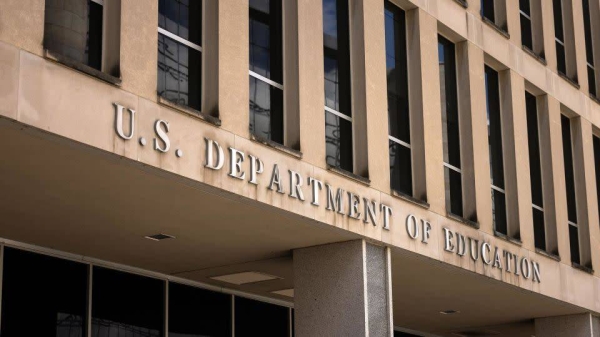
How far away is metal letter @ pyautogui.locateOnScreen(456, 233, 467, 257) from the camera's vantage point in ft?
70.0

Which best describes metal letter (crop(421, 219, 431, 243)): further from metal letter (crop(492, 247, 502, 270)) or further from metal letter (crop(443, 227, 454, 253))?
metal letter (crop(492, 247, 502, 270))

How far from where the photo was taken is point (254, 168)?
16.7m

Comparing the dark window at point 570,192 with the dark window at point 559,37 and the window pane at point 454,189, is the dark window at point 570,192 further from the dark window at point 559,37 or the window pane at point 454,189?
the window pane at point 454,189

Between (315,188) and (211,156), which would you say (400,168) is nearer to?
(315,188)

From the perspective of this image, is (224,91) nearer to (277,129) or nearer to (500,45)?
(277,129)

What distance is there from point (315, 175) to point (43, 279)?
4494 mm

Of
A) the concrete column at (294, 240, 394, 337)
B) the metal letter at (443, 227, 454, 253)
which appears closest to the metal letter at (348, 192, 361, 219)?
the concrete column at (294, 240, 394, 337)

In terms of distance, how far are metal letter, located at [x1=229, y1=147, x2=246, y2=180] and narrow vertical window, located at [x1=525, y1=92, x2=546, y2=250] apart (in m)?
10.3

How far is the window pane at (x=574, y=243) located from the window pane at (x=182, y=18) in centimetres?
1262

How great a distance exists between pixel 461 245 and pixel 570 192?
6.50 m

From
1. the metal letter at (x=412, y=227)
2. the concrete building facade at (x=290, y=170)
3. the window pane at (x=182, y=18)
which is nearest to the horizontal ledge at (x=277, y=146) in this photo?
the concrete building facade at (x=290, y=170)

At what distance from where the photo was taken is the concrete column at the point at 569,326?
86.4 ft

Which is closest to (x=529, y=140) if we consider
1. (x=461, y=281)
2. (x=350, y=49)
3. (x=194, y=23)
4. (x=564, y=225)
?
(x=564, y=225)

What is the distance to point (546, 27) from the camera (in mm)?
27188
